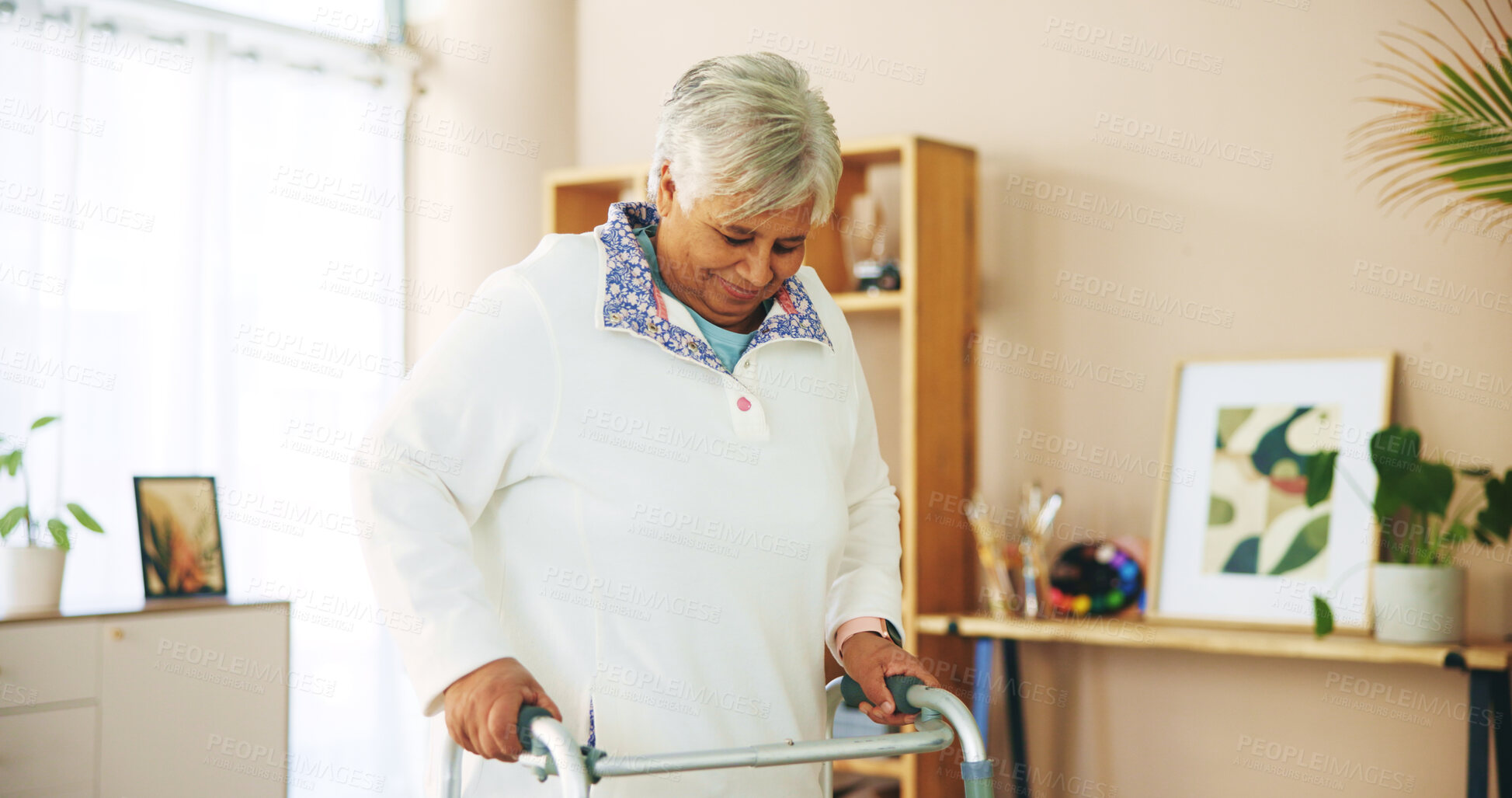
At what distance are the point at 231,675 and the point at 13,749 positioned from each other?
45cm

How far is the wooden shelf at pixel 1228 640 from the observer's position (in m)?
2.31

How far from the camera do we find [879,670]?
148cm

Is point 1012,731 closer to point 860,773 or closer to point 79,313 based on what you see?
point 860,773

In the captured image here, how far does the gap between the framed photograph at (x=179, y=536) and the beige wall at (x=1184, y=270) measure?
171cm

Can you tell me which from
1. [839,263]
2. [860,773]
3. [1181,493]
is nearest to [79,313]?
[839,263]

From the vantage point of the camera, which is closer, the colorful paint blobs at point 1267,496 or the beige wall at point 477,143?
the colorful paint blobs at point 1267,496

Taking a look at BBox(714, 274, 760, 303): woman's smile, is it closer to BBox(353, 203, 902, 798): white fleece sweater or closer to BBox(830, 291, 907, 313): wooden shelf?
BBox(353, 203, 902, 798): white fleece sweater

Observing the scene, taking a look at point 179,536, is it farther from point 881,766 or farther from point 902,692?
point 902,692

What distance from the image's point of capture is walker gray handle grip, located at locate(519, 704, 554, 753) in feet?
3.83

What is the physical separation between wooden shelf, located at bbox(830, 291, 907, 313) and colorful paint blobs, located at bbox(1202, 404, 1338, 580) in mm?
751

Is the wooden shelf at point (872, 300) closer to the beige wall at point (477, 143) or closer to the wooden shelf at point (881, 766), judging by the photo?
the wooden shelf at point (881, 766)

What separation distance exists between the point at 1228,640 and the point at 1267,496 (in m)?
0.38

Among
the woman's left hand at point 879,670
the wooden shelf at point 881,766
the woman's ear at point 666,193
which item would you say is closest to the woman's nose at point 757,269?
the woman's ear at point 666,193

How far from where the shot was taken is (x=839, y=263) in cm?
333
